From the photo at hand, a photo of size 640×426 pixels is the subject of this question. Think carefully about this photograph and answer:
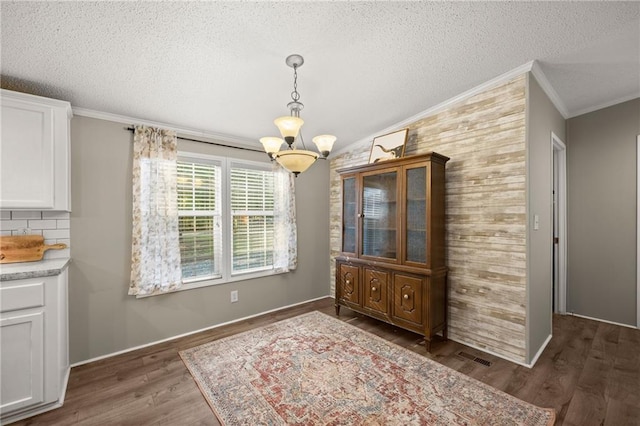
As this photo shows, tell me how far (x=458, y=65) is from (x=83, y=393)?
12.5ft

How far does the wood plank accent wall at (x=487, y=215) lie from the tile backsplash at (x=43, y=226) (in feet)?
11.7

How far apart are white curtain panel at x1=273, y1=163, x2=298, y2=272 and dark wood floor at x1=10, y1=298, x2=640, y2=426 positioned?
4.07 ft

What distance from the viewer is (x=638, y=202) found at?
2.95 metres

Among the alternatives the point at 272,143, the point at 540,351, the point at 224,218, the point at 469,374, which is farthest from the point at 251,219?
the point at 540,351

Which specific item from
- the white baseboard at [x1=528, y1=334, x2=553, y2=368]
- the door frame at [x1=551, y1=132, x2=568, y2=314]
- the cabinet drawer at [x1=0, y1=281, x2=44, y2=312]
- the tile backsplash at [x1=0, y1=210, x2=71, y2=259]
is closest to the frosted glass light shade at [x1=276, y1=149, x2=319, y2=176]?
the cabinet drawer at [x1=0, y1=281, x2=44, y2=312]

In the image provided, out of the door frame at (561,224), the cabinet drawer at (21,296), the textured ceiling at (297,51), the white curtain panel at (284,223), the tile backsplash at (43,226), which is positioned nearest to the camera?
the textured ceiling at (297,51)

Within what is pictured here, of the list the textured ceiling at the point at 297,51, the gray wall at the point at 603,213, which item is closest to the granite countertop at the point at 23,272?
the textured ceiling at the point at 297,51

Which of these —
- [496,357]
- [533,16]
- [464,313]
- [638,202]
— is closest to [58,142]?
[533,16]

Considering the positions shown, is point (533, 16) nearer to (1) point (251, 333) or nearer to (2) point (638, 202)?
(2) point (638, 202)

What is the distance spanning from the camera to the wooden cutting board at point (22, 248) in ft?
7.04

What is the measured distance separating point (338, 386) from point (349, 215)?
6.34 feet

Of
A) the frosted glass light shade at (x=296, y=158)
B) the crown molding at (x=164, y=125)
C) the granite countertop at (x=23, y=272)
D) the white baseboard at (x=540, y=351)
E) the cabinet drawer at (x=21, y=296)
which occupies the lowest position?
the white baseboard at (x=540, y=351)

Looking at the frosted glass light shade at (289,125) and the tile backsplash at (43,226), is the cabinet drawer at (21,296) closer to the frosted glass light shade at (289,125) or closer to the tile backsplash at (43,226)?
the tile backsplash at (43,226)

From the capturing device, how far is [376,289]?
10.1 ft
